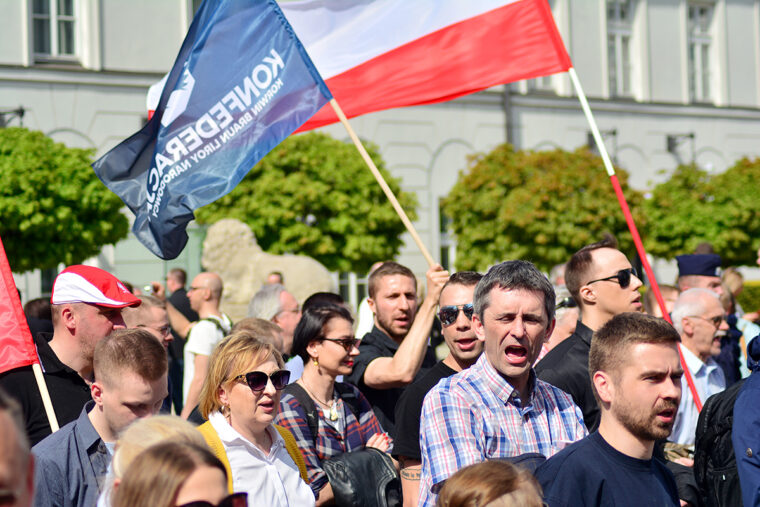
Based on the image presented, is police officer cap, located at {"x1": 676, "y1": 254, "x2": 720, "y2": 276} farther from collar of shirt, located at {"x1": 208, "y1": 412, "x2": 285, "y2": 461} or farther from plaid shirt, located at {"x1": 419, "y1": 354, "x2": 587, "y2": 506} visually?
collar of shirt, located at {"x1": 208, "y1": 412, "x2": 285, "y2": 461}

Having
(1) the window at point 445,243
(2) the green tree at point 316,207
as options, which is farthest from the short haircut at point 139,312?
(1) the window at point 445,243

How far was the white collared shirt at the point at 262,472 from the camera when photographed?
155 inches

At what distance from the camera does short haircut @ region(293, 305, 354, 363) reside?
5.50 m

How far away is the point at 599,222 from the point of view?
21.0m

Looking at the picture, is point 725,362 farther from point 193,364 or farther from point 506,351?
point 506,351

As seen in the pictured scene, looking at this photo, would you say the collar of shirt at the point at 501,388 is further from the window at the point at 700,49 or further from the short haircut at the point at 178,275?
the window at the point at 700,49

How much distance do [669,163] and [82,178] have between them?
62.9 ft

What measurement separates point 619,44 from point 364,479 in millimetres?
26193

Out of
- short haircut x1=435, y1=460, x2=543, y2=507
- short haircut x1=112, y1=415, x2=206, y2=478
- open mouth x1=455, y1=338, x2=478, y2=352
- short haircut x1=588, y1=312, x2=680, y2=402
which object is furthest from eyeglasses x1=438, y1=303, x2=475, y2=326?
short haircut x1=112, y1=415, x2=206, y2=478

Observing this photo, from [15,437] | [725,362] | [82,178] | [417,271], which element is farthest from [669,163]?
[15,437]

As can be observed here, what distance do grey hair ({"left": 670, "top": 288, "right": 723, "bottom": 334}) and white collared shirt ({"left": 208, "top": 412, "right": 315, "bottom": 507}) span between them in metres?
3.46

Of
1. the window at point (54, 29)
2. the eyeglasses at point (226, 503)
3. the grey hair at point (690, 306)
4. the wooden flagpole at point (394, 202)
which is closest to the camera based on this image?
the eyeglasses at point (226, 503)

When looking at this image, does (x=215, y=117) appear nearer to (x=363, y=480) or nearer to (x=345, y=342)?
(x=345, y=342)

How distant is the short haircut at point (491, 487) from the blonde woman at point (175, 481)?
740 millimetres
